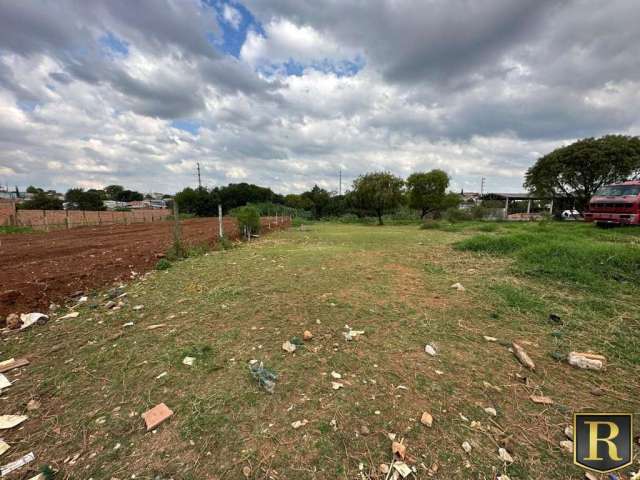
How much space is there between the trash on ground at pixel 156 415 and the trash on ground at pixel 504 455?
1988 millimetres

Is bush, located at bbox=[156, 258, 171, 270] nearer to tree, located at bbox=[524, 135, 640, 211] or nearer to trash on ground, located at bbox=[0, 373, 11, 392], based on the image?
trash on ground, located at bbox=[0, 373, 11, 392]

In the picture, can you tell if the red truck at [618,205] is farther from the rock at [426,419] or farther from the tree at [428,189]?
the tree at [428,189]

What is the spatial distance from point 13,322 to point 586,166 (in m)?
28.0

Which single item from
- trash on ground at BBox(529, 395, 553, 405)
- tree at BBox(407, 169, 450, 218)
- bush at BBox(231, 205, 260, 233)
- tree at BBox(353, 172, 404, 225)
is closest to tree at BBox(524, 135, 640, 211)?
tree at BBox(407, 169, 450, 218)

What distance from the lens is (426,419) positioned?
159cm

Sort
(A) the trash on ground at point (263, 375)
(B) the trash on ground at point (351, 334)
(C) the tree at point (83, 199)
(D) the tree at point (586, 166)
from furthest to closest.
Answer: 1. (C) the tree at point (83, 199)
2. (D) the tree at point (586, 166)
3. (B) the trash on ground at point (351, 334)
4. (A) the trash on ground at point (263, 375)

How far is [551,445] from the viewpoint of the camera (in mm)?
1452

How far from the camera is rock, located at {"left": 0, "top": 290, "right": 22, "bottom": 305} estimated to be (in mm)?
3223

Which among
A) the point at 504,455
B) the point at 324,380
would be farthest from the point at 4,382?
the point at 504,455

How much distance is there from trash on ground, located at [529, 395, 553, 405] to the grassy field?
0.06 m

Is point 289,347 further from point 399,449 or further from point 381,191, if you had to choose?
point 381,191

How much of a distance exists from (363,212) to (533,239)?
73.3 feet

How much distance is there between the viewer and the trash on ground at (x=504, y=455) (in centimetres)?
136

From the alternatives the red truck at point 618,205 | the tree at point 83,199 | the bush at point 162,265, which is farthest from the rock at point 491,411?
the tree at point 83,199
